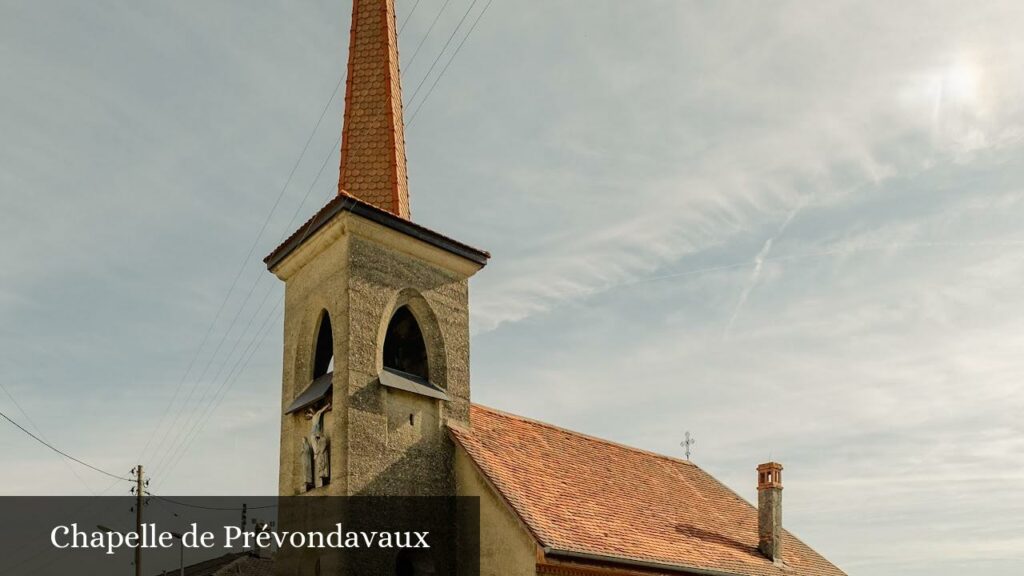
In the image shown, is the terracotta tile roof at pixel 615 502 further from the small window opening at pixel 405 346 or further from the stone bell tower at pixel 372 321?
the small window opening at pixel 405 346

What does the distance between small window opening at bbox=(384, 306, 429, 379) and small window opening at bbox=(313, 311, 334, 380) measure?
0.99 meters

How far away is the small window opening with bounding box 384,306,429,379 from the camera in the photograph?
1555 cm

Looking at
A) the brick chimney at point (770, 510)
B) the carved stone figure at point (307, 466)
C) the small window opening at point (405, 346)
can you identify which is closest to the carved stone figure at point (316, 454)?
the carved stone figure at point (307, 466)

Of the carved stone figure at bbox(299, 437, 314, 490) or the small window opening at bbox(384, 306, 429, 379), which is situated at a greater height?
the small window opening at bbox(384, 306, 429, 379)

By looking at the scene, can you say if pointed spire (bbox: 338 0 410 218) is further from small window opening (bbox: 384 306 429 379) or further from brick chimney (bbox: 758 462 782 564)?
brick chimney (bbox: 758 462 782 564)

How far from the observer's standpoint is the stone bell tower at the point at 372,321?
45.8 feet

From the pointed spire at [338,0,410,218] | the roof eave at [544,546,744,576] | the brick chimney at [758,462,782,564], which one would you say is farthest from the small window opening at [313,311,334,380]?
the brick chimney at [758,462,782,564]

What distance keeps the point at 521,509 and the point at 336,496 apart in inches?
110

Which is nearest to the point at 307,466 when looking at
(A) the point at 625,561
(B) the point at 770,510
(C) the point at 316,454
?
(C) the point at 316,454

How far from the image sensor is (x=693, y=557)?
1614 centimetres

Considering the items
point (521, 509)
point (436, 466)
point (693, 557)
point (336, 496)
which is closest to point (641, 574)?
point (693, 557)

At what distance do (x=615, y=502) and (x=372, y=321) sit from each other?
19.3ft

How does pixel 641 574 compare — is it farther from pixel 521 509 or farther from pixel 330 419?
pixel 330 419

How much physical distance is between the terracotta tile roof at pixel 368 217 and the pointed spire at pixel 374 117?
450 mm
